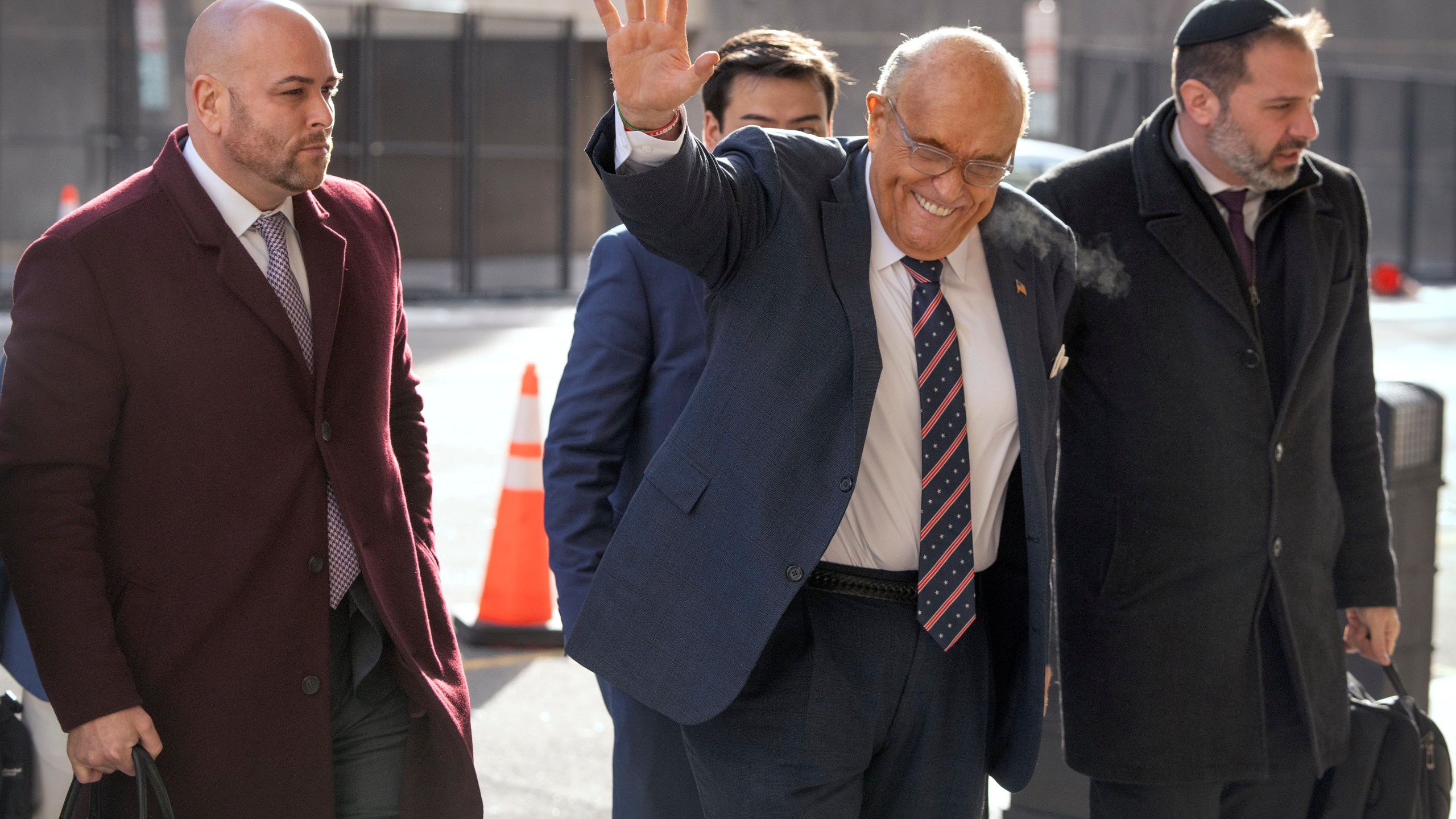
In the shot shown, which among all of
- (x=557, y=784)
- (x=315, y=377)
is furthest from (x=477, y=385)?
(x=315, y=377)

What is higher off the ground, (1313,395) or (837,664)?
(1313,395)

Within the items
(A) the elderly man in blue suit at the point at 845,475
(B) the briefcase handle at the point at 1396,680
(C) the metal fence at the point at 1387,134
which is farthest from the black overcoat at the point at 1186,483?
(C) the metal fence at the point at 1387,134

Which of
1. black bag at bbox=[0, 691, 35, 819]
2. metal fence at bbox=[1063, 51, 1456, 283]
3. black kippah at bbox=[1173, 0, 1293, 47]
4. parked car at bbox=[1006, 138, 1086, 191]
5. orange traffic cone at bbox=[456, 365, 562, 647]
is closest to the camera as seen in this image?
black bag at bbox=[0, 691, 35, 819]

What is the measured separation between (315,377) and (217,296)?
22cm

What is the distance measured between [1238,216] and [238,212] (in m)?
2.12

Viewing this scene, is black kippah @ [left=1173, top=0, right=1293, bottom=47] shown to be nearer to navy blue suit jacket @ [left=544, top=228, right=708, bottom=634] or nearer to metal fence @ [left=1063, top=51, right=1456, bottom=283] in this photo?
navy blue suit jacket @ [left=544, top=228, right=708, bottom=634]

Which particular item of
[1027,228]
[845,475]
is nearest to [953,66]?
[1027,228]

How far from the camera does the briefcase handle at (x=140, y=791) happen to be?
2469 millimetres

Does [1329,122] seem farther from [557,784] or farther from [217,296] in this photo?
[217,296]

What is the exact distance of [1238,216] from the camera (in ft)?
11.5

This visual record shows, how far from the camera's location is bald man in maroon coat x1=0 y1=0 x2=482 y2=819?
2520 mm

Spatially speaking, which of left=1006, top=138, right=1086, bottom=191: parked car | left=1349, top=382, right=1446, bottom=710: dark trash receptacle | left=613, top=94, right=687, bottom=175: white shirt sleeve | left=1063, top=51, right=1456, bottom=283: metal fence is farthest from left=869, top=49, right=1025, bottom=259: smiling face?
left=1063, top=51, right=1456, bottom=283: metal fence

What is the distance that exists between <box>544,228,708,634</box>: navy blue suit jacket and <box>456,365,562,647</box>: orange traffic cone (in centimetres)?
318

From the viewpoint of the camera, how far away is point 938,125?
2.61m
